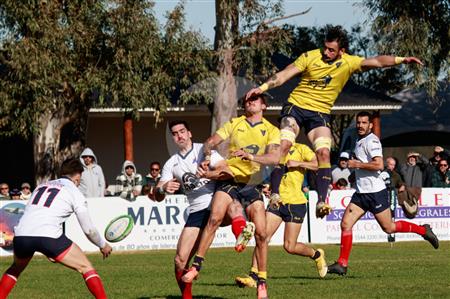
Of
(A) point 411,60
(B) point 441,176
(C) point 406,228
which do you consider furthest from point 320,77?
(B) point 441,176

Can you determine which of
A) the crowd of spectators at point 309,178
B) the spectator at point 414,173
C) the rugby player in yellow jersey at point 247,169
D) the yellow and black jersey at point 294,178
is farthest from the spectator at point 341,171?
the rugby player in yellow jersey at point 247,169

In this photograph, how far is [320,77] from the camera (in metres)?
15.1

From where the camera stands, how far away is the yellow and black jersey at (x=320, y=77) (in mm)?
15055

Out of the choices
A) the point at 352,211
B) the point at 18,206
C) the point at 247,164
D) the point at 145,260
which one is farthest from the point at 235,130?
the point at 18,206

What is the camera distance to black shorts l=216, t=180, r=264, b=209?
13.3m

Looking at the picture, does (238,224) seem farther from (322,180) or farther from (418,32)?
(418,32)

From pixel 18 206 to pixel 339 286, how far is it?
467 inches

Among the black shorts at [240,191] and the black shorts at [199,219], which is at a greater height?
the black shorts at [240,191]

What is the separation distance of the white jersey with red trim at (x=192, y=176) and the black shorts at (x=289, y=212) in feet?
9.17

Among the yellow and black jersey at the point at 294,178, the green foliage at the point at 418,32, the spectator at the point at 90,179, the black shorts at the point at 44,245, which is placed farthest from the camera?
the green foliage at the point at 418,32

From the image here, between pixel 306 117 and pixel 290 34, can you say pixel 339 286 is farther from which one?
pixel 290 34

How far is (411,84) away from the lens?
35.7 metres

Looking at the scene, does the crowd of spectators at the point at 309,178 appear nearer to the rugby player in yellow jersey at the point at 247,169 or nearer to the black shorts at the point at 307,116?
the black shorts at the point at 307,116

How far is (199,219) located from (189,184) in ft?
1.45
